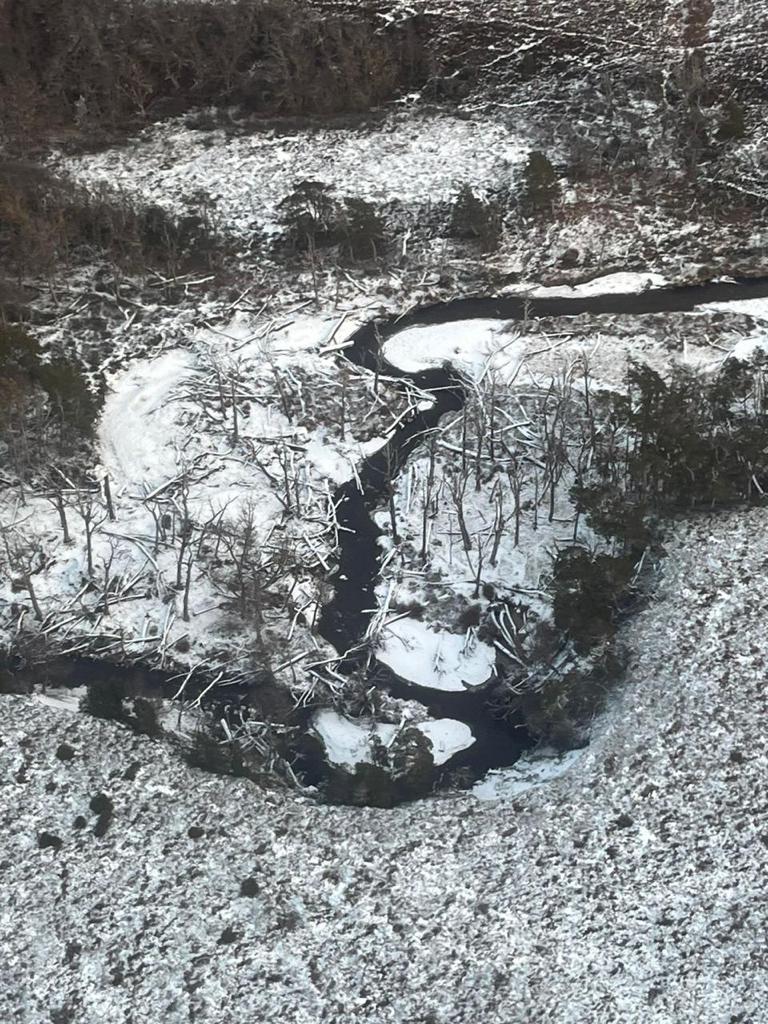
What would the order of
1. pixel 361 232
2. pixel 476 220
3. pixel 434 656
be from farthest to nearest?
pixel 476 220
pixel 361 232
pixel 434 656

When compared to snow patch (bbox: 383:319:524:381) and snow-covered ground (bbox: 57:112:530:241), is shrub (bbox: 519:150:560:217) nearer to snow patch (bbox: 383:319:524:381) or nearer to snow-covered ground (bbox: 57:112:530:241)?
snow-covered ground (bbox: 57:112:530:241)

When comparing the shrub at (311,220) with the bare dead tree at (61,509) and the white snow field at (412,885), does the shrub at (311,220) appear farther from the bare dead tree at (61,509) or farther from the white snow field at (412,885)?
the white snow field at (412,885)

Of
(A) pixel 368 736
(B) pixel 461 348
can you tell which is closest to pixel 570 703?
(A) pixel 368 736

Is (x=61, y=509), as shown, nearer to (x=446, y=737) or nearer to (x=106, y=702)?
(x=106, y=702)

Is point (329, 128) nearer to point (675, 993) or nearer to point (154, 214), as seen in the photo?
point (154, 214)

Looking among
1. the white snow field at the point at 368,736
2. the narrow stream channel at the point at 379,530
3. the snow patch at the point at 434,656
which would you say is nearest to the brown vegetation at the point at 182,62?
the narrow stream channel at the point at 379,530

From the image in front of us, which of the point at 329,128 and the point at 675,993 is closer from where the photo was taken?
the point at 675,993

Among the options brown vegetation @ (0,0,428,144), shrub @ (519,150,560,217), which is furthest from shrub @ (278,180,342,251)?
shrub @ (519,150,560,217)

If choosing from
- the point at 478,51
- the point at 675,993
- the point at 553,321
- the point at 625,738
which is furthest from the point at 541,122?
the point at 675,993
